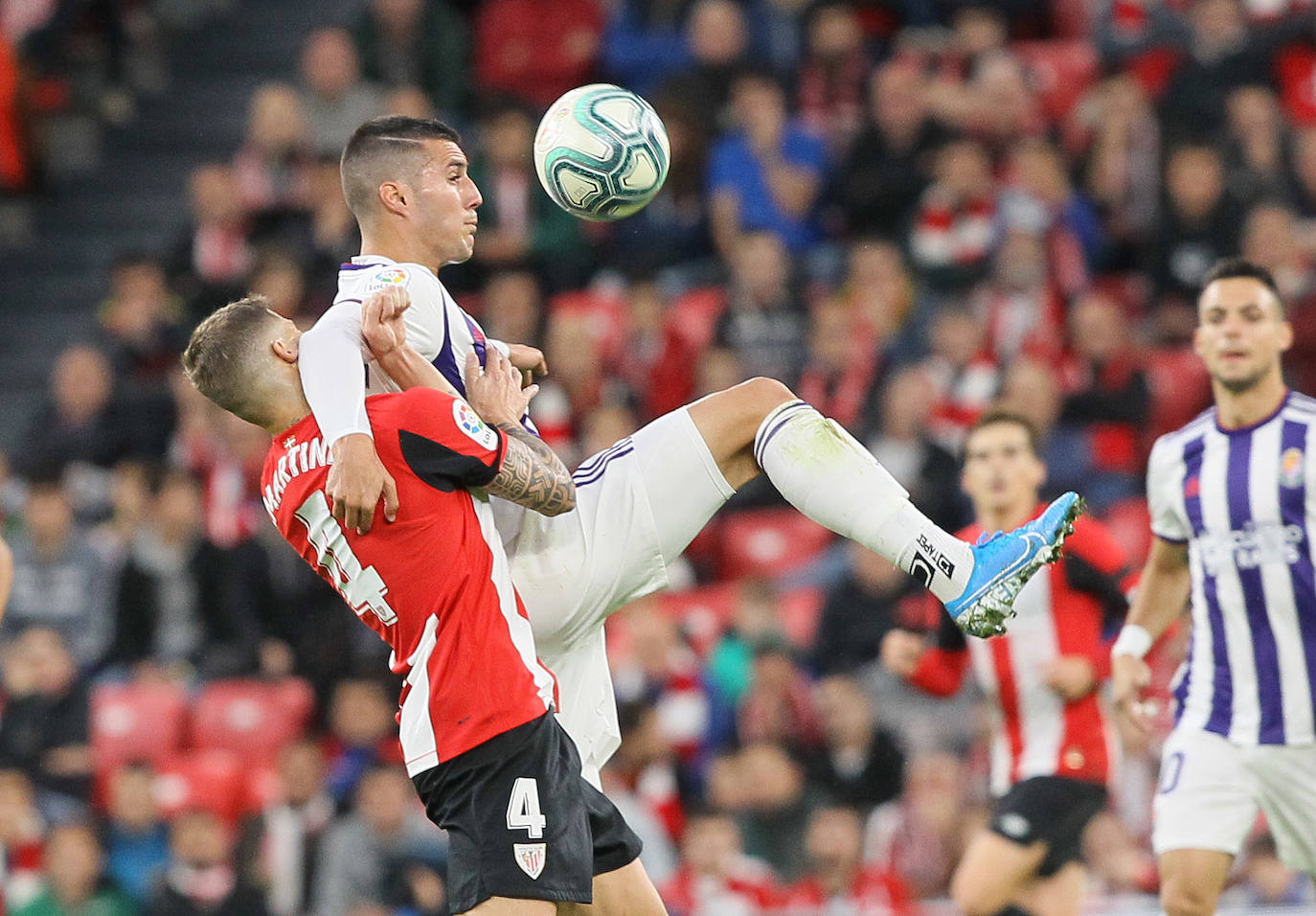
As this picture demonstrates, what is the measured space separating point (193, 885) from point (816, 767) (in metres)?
3.08

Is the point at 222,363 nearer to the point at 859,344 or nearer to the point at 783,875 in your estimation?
the point at 783,875

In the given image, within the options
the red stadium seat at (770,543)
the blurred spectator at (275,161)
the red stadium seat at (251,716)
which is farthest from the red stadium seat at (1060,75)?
the red stadium seat at (251,716)

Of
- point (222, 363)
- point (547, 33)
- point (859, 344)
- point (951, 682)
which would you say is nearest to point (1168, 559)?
point (951, 682)

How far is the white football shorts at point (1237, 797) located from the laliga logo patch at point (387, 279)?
10.3 feet

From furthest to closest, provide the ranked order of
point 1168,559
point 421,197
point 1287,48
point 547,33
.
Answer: point 547,33 < point 1287,48 < point 1168,559 < point 421,197

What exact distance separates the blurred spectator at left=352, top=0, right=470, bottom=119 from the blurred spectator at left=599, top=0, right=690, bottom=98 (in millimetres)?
1067

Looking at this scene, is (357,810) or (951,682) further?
(357,810)

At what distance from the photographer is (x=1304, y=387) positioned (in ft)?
33.3

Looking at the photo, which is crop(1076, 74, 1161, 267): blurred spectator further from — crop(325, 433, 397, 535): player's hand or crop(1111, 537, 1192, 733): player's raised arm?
crop(325, 433, 397, 535): player's hand

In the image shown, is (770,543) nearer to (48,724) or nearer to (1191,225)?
(1191,225)

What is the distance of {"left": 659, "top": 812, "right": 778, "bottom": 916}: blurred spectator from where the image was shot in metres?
8.77

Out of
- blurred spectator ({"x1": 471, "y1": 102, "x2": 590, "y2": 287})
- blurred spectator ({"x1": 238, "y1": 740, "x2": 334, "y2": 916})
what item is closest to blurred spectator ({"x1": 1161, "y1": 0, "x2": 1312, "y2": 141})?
blurred spectator ({"x1": 471, "y1": 102, "x2": 590, "y2": 287})

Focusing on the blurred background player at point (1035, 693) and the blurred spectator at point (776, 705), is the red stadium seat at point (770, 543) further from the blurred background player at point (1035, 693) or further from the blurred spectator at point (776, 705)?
the blurred background player at point (1035, 693)

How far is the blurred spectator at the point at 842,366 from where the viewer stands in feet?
34.4
